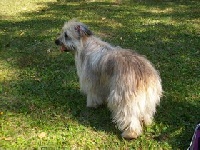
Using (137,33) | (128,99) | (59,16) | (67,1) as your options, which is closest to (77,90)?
(128,99)

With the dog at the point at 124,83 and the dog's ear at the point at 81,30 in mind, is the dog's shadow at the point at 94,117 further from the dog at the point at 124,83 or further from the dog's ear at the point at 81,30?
the dog's ear at the point at 81,30

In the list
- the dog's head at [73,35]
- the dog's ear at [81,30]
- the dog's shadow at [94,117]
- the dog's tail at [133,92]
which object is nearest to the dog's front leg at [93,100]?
the dog's shadow at [94,117]

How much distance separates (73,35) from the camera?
19.1 ft

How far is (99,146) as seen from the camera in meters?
5.10

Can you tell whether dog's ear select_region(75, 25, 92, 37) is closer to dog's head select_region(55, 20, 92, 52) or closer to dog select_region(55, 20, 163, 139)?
dog's head select_region(55, 20, 92, 52)

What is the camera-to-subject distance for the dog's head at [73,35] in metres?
5.77

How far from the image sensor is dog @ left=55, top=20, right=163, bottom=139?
16.0 ft

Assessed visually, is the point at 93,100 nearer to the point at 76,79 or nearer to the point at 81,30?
the point at 81,30

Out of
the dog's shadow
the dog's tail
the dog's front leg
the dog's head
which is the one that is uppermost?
the dog's head

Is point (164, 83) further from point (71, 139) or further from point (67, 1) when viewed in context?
point (67, 1)

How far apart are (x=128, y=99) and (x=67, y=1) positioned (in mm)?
12431

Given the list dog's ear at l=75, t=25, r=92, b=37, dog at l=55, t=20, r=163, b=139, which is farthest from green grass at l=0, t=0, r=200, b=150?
dog's ear at l=75, t=25, r=92, b=37

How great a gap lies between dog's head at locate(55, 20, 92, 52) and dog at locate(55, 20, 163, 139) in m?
0.21

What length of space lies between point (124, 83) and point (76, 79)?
2.61 meters
